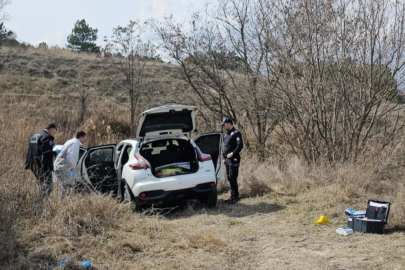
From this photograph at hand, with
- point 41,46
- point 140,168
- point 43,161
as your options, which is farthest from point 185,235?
point 41,46

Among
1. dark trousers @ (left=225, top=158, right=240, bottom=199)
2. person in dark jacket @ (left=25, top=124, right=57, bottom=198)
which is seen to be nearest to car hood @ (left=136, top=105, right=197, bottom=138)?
dark trousers @ (left=225, top=158, right=240, bottom=199)

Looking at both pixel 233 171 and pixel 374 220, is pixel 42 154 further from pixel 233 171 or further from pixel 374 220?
pixel 374 220

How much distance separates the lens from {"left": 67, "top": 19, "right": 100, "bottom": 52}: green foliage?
41500 mm

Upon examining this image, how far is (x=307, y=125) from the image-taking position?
461 inches

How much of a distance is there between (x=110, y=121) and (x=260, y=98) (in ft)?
26.7

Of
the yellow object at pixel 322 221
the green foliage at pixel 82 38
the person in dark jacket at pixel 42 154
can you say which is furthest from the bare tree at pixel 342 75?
the green foliage at pixel 82 38

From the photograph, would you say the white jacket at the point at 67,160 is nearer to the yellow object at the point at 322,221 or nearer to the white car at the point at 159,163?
the white car at the point at 159,163

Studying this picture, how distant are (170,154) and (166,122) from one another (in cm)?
69

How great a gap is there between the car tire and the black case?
113 inches

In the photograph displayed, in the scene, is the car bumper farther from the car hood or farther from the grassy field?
the car hood

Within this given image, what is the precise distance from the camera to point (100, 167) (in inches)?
387

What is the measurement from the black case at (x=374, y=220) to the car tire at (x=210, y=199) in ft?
9.42

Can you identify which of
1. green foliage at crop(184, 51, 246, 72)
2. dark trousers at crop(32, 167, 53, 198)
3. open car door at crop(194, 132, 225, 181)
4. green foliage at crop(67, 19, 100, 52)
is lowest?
dark trousers at crop(32, 167, 53, 198)

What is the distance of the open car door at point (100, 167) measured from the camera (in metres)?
9.41
